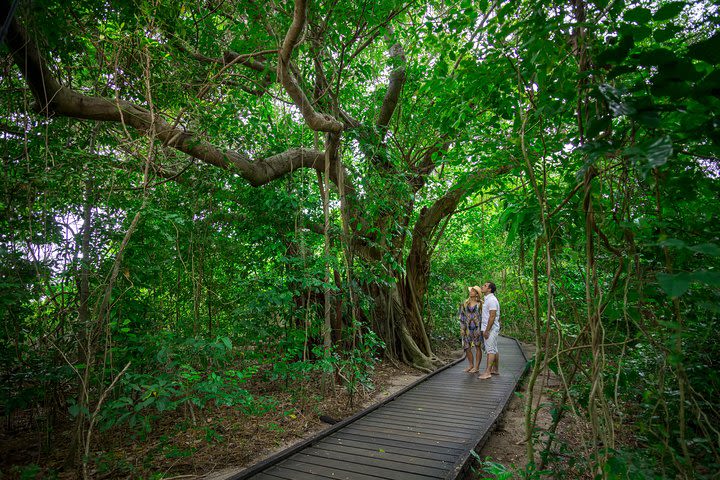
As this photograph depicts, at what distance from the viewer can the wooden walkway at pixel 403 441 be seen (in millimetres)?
3080

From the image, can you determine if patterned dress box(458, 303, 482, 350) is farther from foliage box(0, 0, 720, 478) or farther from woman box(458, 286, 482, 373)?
foliage box(0, 0, 720, 478)

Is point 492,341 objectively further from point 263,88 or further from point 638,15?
point 638,15

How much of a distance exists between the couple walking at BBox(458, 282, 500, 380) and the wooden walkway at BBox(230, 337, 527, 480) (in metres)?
0.86

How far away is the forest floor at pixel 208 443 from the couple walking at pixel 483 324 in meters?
1.46

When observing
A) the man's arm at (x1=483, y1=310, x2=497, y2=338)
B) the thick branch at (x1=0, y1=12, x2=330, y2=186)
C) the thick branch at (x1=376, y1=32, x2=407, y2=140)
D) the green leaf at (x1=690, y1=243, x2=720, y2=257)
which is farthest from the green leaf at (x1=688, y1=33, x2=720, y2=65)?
the thick branch at (x1=376, y1=32, x2=407, y2=140)

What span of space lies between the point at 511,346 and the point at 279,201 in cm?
1007

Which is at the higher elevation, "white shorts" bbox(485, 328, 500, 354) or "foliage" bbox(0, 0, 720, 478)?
"foliage" bbox(0, 0, 720, 478)

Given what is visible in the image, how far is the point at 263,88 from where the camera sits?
4.67m

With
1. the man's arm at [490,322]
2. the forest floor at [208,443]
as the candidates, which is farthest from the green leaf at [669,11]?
the man's arm at [490,322]

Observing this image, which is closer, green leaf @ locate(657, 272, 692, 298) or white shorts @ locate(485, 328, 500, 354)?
green leaf @ locate(657, 272, 692, 298)

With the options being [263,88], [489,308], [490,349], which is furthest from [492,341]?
[263,88]

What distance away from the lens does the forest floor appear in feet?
9.85

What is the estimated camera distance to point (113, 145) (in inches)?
174

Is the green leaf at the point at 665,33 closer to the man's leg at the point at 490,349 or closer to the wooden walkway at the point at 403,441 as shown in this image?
the wooden walkway at the point at 403,441
